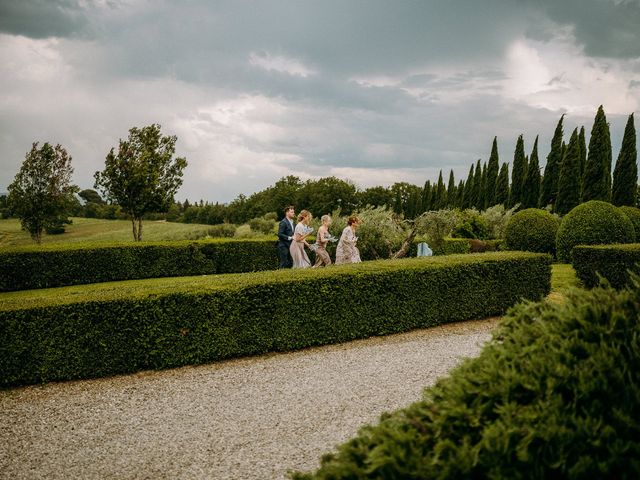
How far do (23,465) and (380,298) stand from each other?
6.30 metres

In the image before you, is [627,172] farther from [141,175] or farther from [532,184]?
[141,175]

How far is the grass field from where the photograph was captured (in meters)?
32.9

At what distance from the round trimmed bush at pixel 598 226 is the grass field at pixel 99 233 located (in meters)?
25.4

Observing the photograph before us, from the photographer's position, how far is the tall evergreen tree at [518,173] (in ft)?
124

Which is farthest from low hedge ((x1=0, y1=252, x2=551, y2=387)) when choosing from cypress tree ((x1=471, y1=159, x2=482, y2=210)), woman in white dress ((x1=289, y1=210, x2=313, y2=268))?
cypress tree ((x1=471, y1=159, x2=482, y2=210))

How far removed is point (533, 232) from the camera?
1809cm

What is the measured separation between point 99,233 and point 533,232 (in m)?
37.6

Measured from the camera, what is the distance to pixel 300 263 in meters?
13.8

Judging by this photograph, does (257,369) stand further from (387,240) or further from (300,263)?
(387,240)

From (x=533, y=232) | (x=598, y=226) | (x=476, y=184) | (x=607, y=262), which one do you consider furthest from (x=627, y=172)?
(x=607, y=262)

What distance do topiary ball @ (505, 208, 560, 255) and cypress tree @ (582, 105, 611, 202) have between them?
11594mm

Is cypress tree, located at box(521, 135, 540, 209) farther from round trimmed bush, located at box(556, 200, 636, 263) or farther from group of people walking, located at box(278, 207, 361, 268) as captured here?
group of people walking, located at box(278, 207, 361, 268)

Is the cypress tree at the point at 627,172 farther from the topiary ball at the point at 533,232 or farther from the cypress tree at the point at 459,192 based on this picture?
the cypress tree at the point at 459,192

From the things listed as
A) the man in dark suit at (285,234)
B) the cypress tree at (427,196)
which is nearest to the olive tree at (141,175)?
the man in dark suit at (285,234)
